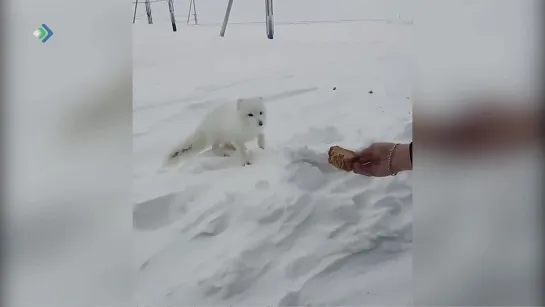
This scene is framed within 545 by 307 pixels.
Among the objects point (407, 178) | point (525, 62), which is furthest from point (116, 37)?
point (525, 62)

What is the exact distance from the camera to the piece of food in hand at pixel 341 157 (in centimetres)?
119

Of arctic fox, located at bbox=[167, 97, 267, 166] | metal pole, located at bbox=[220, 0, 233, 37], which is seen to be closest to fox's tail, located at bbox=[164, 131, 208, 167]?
arctic fox, located at bbox=[167, 97, 267, 166]

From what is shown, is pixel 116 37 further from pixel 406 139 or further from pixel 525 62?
pixel 525 62

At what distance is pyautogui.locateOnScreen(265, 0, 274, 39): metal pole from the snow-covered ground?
0.6 inches

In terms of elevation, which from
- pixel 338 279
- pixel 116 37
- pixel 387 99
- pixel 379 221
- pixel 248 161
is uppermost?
pixel 116 37

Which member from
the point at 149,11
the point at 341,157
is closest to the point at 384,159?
the point at 341,157

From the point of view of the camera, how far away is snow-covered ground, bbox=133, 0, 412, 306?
3.81 feet

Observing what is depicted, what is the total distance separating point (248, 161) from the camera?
118cm

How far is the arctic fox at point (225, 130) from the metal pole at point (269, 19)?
154mm

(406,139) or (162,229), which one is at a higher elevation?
(406,139)

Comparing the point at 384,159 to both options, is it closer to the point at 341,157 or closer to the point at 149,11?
the point at 341,157

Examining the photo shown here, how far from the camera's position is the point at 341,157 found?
46.8 inches

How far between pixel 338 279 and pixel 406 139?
1.17ft

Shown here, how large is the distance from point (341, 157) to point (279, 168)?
0.14 meters
